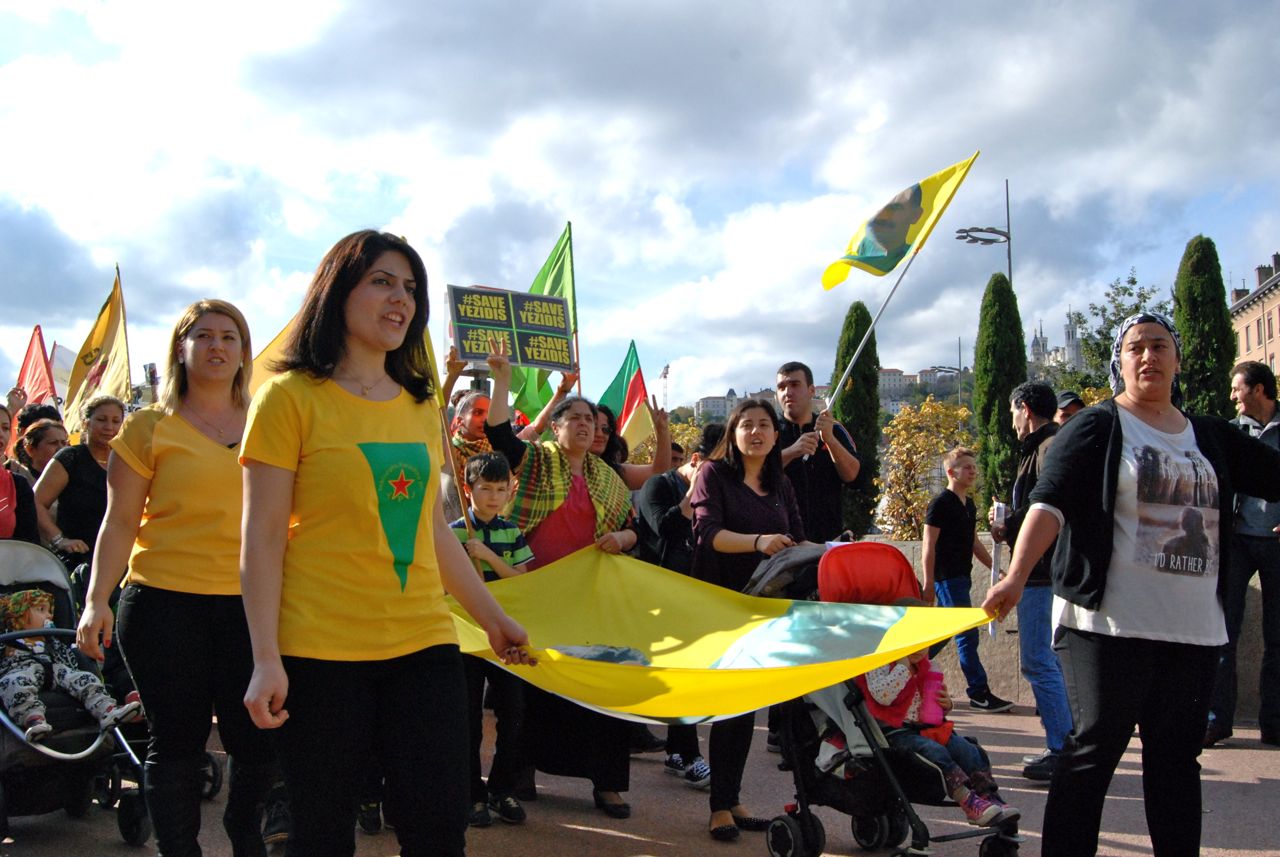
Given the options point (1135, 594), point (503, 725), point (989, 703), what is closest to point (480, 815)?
point (503, 725)

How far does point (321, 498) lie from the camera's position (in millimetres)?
2836

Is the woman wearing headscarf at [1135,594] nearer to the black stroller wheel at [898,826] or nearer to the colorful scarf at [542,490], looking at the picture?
the black stroller wheel at [898,826]

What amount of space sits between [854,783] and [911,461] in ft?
59.8

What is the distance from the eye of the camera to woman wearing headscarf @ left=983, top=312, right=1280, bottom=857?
3.76m

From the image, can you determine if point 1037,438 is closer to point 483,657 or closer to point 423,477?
point 483,657

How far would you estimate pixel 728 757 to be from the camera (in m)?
5.09

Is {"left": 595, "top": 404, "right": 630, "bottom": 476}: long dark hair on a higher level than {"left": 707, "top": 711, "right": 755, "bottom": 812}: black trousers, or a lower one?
higher

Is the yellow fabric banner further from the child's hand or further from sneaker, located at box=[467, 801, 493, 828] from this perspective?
sneaker, located at box=[467, 801, 493, 828]

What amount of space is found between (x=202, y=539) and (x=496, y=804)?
2358 mm

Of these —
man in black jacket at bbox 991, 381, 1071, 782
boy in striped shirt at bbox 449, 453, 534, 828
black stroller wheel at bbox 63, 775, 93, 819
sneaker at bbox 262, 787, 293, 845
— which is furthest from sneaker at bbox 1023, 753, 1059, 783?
black stroller wheel at bbox 63, 775, 93, 819

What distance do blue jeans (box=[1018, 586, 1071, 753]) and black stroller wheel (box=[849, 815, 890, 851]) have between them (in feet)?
6.00

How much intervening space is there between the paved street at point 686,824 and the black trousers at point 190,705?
1.47 metres

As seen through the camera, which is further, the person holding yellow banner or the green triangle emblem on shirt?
the person holding yellow banner

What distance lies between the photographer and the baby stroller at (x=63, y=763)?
4898mm
